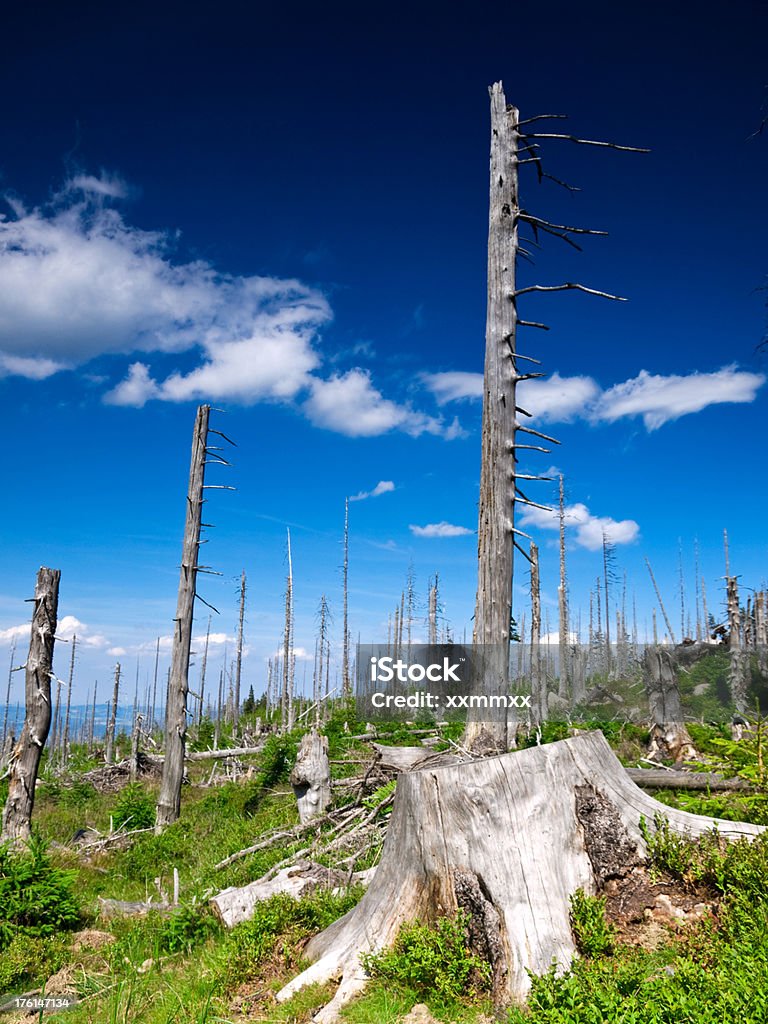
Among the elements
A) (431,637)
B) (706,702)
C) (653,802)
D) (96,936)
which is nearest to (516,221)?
(653,802)

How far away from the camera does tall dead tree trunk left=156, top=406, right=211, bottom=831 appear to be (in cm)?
1472

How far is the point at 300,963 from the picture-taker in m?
5.29

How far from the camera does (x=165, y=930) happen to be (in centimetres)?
705

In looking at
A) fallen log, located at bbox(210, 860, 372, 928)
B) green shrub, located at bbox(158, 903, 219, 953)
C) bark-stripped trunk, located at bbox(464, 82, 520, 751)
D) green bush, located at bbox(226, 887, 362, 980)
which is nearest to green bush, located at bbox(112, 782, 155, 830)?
green shrub, located at bbox(158, 903, 219, 953)

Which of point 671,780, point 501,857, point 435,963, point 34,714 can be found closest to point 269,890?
point 435,963

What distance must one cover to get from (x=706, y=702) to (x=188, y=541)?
99.7ft

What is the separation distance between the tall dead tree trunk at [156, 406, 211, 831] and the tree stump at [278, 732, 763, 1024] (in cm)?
1079

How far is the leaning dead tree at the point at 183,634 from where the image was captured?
14.7 meters

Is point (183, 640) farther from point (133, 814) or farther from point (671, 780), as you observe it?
point (671, 780)

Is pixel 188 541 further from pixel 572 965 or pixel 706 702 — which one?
pixel 706 702

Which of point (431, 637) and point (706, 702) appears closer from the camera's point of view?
point (706, 702)

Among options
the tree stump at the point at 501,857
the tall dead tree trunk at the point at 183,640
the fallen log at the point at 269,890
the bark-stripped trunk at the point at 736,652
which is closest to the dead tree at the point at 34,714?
the tall dead tree trunk at the point at 183,640

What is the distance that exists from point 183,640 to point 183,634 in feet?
0.45

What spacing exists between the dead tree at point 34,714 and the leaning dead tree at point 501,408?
8.19 meters
